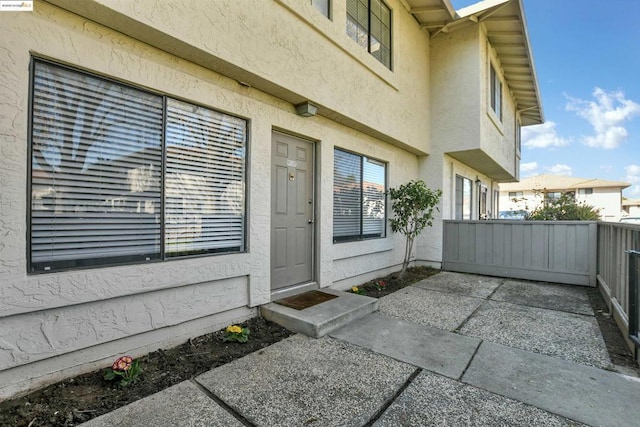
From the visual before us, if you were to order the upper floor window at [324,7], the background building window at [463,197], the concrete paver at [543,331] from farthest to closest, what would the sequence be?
the background building window at [463,197] < the upper floor window at [324,7] < the concrete paver at [543,331]

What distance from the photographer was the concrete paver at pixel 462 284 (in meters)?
5.84

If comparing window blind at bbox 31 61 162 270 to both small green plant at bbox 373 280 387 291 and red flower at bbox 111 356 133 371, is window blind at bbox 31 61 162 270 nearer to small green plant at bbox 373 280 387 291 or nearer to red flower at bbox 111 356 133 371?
red flower at bbox 111 356 133 371

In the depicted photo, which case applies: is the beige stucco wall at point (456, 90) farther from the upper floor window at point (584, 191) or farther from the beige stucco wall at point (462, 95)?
the upper floor window at point (584, 191)

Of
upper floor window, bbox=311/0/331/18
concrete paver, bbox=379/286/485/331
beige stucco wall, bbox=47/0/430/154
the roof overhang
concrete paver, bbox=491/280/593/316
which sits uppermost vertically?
the roof overhang

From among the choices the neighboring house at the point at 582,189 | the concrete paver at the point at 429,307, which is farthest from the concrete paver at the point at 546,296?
the neighboring house at the point at 582,189

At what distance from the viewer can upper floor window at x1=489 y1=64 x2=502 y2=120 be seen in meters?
8.90

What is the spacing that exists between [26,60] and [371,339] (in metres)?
4.18

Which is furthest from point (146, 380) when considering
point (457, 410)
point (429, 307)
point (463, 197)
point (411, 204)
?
point (463, 197)

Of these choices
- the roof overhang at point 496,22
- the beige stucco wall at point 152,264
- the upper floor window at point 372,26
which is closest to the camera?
the beige stucco wall at point 152,264

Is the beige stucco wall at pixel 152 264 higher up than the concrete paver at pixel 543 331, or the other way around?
the beige stucco wall at pixel 152 264

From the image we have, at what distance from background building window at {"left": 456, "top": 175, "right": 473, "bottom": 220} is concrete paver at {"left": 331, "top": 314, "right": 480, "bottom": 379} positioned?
618cm

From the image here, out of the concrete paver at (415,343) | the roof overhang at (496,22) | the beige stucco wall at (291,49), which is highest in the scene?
the roof overhang at (496,22)

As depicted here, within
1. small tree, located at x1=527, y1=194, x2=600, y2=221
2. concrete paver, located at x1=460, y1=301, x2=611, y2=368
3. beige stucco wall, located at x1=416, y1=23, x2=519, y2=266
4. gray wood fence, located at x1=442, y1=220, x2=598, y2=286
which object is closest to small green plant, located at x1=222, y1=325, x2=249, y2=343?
concrete paver, located at x1=460, y1=301, x2=611, y2=368

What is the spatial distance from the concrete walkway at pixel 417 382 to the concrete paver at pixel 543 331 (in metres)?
0.02
